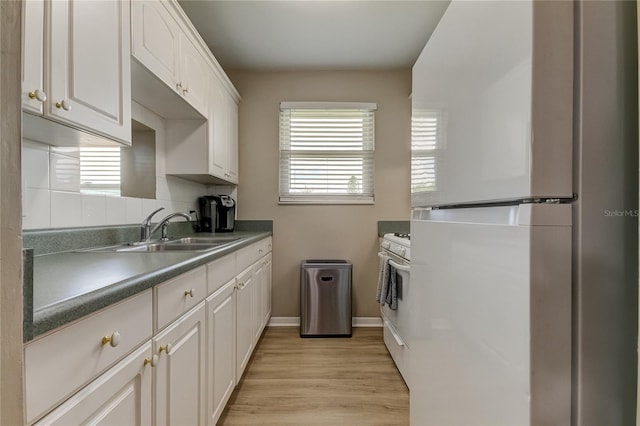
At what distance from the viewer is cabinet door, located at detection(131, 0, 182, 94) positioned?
4.41 ft

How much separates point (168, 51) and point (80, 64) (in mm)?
683

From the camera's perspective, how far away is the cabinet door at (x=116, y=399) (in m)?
0.60

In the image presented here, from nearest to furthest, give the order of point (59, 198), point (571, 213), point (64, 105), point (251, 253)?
A: 1. point (571, 213)
2. point (64, 105)
3. point (59, 198)
4. point (251, 253)

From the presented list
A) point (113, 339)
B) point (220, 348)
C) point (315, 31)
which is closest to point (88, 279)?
point (113, 339)

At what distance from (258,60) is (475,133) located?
2.63 m

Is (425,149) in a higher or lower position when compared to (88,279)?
higher

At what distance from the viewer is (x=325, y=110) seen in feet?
10.2

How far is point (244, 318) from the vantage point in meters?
1.97

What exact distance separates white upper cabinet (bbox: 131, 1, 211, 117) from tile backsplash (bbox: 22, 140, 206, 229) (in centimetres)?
53

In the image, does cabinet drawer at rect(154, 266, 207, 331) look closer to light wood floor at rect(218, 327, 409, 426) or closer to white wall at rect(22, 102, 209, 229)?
white wall at rect(22, 102, 209, 229)

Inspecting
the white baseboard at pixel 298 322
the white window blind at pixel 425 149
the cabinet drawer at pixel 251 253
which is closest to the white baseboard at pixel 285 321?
the white baseboard at pixel 298 322

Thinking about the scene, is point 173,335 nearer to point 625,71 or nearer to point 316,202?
point 625,71

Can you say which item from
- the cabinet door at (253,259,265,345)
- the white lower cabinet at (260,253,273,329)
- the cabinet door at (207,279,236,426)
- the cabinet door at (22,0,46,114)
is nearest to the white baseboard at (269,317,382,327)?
the white lower cabinet at (260,253,273,329)

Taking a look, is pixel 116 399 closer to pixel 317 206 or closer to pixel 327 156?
pixel 317 206
